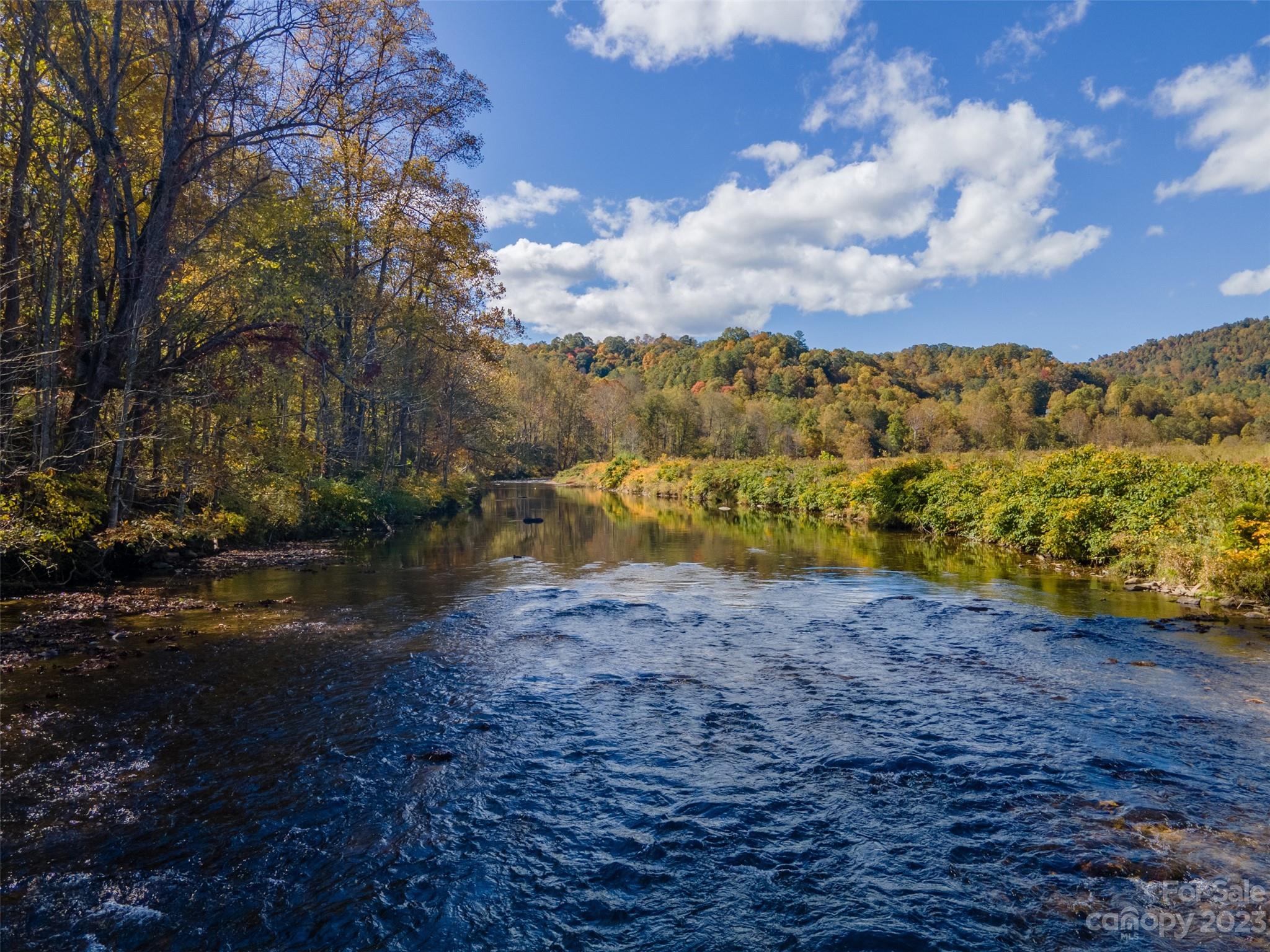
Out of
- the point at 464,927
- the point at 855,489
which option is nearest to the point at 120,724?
the point at 464,927

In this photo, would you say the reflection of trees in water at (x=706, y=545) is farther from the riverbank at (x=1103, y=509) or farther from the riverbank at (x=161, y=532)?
the riverbank at (x=161, y=532)

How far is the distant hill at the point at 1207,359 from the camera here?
115938 mm

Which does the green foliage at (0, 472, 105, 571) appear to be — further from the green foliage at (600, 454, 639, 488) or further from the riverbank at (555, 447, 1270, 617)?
the green foliage at (600, 454, 639, 488)

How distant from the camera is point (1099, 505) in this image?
17203mm

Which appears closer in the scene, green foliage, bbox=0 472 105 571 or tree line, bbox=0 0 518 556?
green foliage, bbox=0 472 105 571

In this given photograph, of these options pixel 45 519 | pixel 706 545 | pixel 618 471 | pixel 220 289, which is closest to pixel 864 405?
pixel 618 471

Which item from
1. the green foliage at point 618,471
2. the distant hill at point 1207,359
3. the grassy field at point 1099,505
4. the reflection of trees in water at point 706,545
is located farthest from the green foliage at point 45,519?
the distant hill at point 1207,359

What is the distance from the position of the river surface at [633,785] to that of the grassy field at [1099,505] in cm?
321

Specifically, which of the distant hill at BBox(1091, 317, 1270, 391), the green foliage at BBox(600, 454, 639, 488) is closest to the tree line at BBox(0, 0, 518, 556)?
the green foliage at BBox(600, 454, 639, 488)

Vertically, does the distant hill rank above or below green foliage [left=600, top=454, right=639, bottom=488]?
above

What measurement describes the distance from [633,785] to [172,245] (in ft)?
48.0

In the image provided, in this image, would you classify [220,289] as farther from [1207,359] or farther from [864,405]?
[1207,359]

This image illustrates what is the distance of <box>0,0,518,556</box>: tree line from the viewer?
466 inches

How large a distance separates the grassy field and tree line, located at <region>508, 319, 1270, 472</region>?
3297 cm
